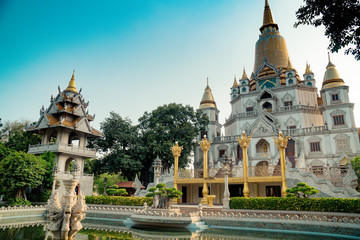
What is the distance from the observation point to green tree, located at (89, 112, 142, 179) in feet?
109

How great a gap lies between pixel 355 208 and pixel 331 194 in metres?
4.59

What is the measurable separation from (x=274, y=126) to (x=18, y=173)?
27.4 meters

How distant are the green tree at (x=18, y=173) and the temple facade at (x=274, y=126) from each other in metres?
12.6

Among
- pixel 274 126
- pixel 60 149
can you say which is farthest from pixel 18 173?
pixel 274 126

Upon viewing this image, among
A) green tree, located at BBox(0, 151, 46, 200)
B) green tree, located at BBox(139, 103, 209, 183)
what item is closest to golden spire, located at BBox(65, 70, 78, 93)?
green tree, located at BBox(139, 103, 209, 183)

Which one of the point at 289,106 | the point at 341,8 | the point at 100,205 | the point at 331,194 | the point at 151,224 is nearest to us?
the point at 341,8

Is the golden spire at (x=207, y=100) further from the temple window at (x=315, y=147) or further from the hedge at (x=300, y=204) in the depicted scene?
the hedge at (x=300, y=204)

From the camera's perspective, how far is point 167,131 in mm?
35281

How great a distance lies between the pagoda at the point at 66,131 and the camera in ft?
94.1

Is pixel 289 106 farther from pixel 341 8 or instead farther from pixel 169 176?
pixel 341 8

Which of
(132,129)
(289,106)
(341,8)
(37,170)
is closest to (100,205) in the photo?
(37,170)

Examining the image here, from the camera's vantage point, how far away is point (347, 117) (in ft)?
102

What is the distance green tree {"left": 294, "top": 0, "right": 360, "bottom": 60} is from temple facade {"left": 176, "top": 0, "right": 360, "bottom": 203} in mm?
12883

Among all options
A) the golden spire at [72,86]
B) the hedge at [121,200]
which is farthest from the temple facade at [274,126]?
the golden spire at [72,86]
